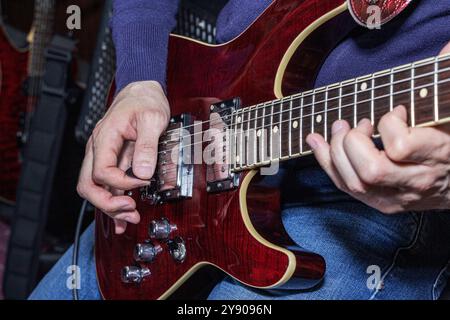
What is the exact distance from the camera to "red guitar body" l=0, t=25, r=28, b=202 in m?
1.74

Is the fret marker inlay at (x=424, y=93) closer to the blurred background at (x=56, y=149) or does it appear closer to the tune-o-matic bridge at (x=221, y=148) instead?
the tune-o-matic bridge at (x=221, y=148)

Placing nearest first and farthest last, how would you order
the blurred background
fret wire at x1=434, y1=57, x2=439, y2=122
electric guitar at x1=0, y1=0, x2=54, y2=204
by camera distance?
fret wire at x1=434, y1=57, x2=439, y2=122, the blurred background, electric guitar at x1=0, y1=0, x2=54, y2=204

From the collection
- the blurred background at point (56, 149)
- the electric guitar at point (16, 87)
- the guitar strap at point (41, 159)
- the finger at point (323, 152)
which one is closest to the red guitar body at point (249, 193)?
the finger at point (323, 152)

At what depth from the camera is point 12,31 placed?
1.84 metres

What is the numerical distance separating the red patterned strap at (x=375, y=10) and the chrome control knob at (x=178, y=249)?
0.36m

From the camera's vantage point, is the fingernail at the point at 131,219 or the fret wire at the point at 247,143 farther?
the fingernail at the point at 131,219

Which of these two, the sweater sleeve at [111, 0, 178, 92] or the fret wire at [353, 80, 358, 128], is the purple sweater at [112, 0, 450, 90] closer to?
the sweater sleeve at [111, 0, 178, 92]

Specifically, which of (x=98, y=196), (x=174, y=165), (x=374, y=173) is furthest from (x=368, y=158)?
(x=98, y=196)

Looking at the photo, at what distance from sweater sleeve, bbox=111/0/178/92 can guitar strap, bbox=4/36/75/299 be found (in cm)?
41

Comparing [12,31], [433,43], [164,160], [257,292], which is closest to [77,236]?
[164,160]

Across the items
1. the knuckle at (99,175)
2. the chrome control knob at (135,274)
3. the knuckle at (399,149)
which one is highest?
the knuckle at (99,175)

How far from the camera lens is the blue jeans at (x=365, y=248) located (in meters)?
Answer: 0.71

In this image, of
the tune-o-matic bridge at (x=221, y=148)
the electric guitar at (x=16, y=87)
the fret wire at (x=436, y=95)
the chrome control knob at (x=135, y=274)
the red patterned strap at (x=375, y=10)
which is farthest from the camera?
the electric guitar at (x=16, y=87)

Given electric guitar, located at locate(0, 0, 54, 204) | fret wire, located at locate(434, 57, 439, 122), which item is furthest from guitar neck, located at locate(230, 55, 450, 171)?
electric guitar, located at locate(0, 0, 54, 204)
